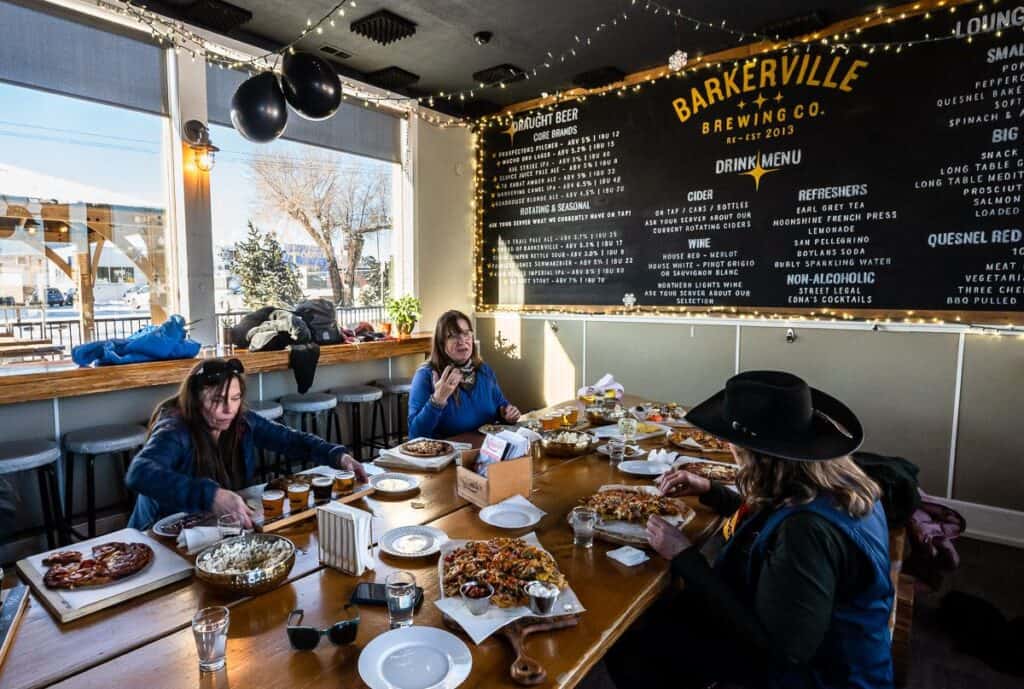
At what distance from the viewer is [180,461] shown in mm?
1974

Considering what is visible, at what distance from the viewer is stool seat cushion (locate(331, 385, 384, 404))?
4266 millimetres

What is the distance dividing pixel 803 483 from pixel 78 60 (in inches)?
179

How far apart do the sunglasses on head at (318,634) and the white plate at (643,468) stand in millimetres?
1310

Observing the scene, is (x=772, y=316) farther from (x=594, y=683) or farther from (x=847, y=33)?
(x=594, y=683)

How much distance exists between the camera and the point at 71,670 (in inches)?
41.3

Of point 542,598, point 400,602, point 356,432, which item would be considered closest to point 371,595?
point 400,602

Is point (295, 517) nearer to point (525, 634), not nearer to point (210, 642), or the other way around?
point (210, 642)

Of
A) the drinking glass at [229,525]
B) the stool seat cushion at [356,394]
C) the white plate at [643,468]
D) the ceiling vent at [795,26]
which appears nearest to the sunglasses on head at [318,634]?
the drinking glass at [229,525]

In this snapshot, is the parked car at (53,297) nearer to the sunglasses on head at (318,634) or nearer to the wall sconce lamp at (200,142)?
the wall sconce lamp at (200,142)

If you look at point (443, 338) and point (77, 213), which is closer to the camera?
point (443, 338)

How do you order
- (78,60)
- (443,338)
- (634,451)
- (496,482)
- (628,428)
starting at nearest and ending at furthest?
(496,482) → (634,451) → (628,428) → (443,338) → (78,60)

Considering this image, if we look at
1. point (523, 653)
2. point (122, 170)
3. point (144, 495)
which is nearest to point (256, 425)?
point (144, 495)

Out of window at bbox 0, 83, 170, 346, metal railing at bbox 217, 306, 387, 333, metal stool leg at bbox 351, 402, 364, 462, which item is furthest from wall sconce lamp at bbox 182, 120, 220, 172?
metal stool leg at bbox 351, 402, 364, 462

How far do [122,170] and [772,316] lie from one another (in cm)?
464
